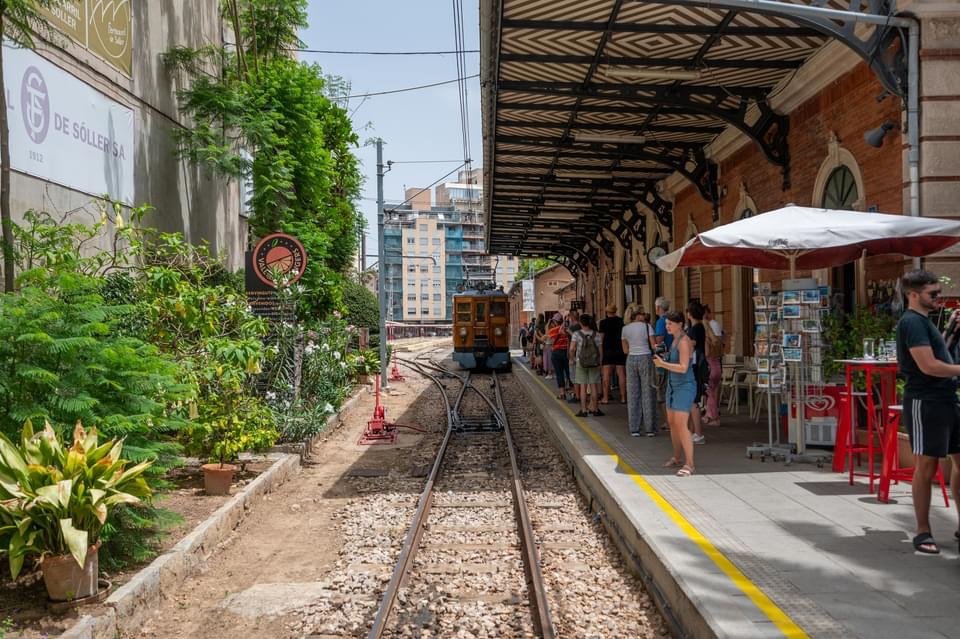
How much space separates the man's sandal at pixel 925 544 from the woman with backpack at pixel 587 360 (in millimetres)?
7808

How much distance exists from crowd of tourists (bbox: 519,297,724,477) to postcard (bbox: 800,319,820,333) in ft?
3.75

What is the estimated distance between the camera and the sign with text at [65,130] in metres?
9.88

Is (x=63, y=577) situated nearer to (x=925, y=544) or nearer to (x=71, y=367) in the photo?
(x=71, y=367)

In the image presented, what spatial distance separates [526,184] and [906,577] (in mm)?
16381

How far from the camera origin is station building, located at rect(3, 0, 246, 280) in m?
10.2

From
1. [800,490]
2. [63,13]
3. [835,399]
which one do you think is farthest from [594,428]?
[63,13]

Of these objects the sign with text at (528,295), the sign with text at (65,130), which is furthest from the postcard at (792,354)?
the sign with text at (528,295)

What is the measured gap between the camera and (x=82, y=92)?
1168cm

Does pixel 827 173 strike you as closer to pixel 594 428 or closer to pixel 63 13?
pixel 594 428

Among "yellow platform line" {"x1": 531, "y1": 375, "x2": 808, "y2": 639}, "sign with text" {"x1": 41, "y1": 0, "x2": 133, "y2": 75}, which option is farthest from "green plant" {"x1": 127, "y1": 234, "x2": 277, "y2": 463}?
"yellow platform line" {"x1": 531, "y1": 375, "x2": 808, "y2": 639}

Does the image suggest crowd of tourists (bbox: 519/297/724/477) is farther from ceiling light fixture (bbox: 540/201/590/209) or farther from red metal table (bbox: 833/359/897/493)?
ceiling light fixture (bbox: 540/201/590/209)

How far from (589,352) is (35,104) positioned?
8.56 m

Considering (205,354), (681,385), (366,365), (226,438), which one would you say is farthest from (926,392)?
(366,365)

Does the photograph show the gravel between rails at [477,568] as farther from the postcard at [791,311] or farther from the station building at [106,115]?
the station building at [106,115]
